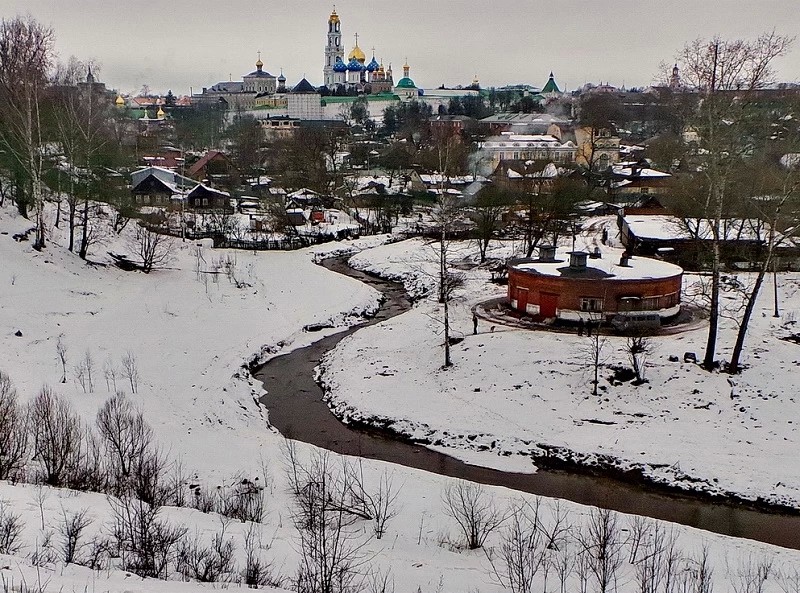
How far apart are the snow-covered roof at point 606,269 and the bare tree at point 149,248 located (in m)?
12.9

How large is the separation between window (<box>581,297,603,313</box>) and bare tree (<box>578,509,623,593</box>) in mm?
10307

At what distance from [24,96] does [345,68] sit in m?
102

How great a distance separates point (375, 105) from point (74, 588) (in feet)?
348

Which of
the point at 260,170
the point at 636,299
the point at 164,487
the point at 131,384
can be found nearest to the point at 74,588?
the point at 164,487

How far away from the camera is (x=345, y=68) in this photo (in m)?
119

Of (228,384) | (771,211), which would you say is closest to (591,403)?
(771,211)

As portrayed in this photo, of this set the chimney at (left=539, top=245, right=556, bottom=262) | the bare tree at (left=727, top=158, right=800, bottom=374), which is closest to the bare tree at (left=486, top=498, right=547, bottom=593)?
the bare tree at (left=727, top=158, right=800, bottom=374)

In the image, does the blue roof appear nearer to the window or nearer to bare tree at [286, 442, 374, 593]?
the window

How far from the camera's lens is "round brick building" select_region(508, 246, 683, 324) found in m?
20.5

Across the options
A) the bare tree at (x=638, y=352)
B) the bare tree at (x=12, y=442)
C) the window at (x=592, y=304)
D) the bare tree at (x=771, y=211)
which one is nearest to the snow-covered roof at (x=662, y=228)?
the bare tree at (x=771, y=211)

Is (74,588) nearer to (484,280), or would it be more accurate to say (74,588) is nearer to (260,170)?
(484,280)

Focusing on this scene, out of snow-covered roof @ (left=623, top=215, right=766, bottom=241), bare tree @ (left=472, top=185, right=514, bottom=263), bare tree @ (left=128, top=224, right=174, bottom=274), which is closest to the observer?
bare tree @ (left=128, top=224, right=174, bottom=274)

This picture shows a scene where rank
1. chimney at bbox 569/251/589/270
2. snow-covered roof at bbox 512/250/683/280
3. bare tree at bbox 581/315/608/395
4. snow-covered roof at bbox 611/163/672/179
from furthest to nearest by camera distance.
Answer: snow-covered roof at bbox 611/163/672/179, chimney at bbox 569/251/589/270, snow-covered roof at bbox 512/250/683/280, bare tree at bbox 581/315/608/395

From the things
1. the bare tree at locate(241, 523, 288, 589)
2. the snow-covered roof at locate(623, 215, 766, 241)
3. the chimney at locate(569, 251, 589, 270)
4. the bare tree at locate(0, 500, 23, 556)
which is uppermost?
the snow-covered roof at locate(623, 215, 766, 241)
